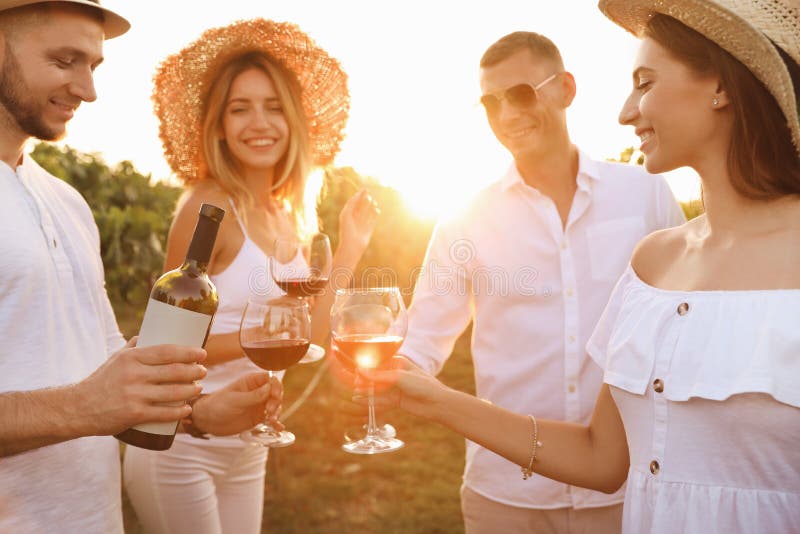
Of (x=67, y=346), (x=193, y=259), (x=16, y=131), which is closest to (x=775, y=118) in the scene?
(x=193, y=259)

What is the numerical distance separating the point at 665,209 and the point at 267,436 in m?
2.10

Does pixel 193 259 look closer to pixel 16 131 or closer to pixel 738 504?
pixel 16 131

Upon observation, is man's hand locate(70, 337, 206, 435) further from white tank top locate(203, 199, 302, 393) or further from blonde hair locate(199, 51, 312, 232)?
blonde hair locate(199, 51, 312, 232)

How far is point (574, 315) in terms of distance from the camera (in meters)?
3.09

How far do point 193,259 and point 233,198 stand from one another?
181 cm

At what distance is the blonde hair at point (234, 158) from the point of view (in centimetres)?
374

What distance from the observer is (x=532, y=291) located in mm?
3176

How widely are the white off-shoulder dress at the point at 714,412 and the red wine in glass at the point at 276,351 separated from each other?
1.08 m

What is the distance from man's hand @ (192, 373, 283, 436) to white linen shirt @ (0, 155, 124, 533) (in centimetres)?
33

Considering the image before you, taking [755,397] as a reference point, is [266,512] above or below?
below

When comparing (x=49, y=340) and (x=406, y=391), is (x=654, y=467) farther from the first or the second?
(x=49, y=340)

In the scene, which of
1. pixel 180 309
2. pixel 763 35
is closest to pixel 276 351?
pixel 180 309

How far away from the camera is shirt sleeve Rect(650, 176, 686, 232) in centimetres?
328

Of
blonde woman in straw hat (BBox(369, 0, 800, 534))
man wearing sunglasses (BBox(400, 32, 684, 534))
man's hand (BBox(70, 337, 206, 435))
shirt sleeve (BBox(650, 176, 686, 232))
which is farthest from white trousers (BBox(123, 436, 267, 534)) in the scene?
shirt sleeve (BBox(650, 176, 686, 232))
